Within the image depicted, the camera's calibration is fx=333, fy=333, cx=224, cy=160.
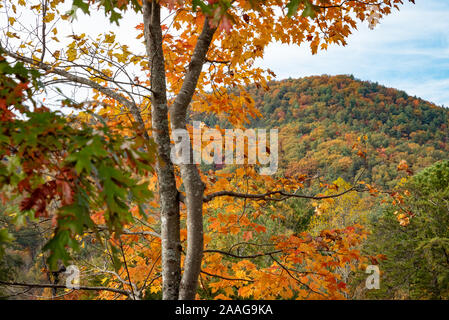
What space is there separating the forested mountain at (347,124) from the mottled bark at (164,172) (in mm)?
35593

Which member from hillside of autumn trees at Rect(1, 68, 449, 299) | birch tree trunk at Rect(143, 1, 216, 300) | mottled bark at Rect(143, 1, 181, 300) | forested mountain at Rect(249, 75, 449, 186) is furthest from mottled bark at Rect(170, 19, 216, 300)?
forested mountain at Rect(249, 75, 449, 186)

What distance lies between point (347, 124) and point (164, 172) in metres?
58.4

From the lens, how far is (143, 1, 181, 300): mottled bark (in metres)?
2.35

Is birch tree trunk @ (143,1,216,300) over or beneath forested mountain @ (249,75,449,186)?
beneath

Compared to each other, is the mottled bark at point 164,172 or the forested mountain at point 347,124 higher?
the forested mountain at point 347,124

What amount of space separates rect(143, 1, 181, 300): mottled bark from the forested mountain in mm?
35593

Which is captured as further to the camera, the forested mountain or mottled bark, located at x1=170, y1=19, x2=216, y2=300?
the forested mountain

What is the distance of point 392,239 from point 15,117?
1279 cm

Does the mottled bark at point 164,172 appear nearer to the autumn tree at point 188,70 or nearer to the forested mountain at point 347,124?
the autumn tree at point 188,70

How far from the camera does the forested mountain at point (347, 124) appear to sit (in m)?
40.0

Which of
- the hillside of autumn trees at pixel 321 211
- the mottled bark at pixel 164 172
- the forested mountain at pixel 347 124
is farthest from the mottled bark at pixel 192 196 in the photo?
the forested mountain at pixel 347 124

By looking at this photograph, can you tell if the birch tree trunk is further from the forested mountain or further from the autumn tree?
the forested mountain
